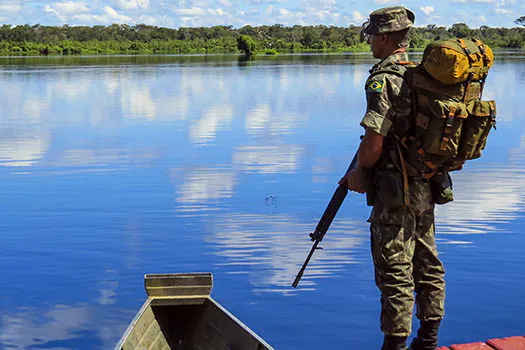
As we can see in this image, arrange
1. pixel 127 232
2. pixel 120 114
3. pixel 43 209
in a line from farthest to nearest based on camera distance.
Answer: pixel 120 114 < pixel 43 209 < pixel 127 232

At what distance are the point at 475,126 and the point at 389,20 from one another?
662 mm

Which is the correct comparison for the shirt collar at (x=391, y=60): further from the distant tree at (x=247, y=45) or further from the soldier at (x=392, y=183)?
the distant tree at (x=247, y=45)

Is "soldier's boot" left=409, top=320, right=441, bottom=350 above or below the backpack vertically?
below

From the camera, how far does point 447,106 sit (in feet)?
12.3

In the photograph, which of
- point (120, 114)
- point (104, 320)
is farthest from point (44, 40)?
point (104, 320)

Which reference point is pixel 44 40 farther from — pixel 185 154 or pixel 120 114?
pixel 185 154

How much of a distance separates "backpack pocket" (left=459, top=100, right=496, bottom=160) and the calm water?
211cm

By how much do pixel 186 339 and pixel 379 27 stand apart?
7.56ft

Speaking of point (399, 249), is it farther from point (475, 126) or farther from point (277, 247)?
point (277, 247)

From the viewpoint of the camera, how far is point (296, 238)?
8039mm

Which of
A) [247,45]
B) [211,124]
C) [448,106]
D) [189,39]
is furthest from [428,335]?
[189,39]

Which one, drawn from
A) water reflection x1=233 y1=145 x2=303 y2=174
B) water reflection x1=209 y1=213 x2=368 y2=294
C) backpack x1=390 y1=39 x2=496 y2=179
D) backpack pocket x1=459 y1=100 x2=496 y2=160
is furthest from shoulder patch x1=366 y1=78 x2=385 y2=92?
water reflection x1=233 y1=145 x2=303 y2=174

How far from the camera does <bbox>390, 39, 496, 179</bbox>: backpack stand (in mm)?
3717

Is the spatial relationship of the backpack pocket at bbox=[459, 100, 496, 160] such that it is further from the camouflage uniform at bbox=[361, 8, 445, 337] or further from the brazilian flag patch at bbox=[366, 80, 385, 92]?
the brazilian flag patch at bbox=[366, 80, 385, 92]
